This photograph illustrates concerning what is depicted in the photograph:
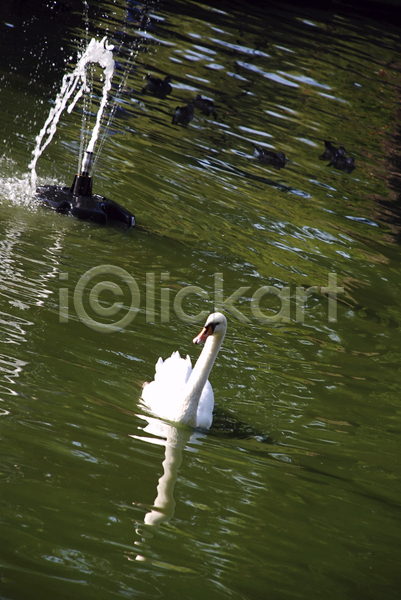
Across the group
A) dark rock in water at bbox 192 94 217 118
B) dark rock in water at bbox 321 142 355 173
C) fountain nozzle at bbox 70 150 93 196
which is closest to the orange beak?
fountain nozzle at bbox 70 150 93 196

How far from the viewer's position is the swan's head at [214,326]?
548cm

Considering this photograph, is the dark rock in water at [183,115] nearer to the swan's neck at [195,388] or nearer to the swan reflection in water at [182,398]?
the swan reflection in water at [182,398]

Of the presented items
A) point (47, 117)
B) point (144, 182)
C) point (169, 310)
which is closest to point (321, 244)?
point (144, 182)

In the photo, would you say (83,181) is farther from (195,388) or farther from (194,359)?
(195,388)

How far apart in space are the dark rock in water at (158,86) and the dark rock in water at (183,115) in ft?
5.81

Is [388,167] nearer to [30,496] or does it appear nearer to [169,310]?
[169,310]

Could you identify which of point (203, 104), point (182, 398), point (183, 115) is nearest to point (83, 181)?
point (182, 398)

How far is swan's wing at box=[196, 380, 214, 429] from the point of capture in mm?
5453

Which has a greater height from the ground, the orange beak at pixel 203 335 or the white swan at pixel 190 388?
the orange beak at pixel 203 335

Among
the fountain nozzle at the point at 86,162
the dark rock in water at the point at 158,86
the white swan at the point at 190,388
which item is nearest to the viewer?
the white swan at the point at 190,388

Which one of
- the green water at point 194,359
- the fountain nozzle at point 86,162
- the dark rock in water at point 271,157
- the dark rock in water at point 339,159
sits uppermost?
the dark rock in water at point 339,159

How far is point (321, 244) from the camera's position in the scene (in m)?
11.0

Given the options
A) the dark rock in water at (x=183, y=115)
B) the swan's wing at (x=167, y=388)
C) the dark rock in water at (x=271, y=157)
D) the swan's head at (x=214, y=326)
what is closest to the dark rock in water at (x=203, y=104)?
the dark rock in water at (x=183, y=115)

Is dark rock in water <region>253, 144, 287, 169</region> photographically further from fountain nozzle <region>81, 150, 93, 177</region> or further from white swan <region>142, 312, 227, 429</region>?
white swan <region>142, 312, 227, 429</region>
